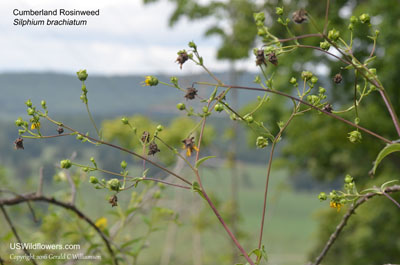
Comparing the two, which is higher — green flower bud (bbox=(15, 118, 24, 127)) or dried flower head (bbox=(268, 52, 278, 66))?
dried flower head (bbox=(268, 52, 278, 66))

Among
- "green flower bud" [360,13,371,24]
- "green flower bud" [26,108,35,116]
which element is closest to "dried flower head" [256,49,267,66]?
"green flower bud" [360,13,371,24]

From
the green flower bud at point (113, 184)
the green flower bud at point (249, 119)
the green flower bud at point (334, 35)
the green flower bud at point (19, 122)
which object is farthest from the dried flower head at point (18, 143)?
the green flower bud at point (334, 35)

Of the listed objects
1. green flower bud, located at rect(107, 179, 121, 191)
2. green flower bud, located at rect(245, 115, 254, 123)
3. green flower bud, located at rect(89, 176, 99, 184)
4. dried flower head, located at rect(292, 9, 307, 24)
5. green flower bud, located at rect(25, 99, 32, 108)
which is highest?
dried flower head, located at rect(292, 9, 307, 24)

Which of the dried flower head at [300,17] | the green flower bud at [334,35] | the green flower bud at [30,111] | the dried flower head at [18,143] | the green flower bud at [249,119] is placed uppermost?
the dried flower head at [300,17]

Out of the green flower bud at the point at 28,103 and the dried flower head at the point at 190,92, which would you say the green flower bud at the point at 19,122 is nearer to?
the green flower bud at the point at 28,103

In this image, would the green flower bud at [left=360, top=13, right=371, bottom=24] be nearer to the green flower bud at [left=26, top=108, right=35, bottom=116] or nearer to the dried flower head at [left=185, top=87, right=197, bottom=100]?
the dried flower head at [left=185, top=87, right=197, bottom=100]

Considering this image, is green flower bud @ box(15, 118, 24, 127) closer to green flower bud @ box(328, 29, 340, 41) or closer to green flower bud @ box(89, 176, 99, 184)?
green flower bud @ box(89, 176, 99, 184)

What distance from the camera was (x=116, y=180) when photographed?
53 centimetres

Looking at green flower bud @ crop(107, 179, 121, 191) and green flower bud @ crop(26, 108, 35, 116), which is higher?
green flower bud @ crop(26, 108, 35, 116)

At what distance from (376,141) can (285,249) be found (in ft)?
37.7

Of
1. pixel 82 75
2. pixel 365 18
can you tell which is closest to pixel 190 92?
pixel 82 75

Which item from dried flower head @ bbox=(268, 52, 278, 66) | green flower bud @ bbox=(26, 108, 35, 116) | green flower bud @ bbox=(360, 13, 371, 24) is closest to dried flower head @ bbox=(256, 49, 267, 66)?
dried flower head @ bbox=(268, 52, 278, 66)

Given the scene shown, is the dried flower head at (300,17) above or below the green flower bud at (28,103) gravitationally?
above

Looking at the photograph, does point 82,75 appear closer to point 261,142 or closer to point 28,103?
point 28,103
